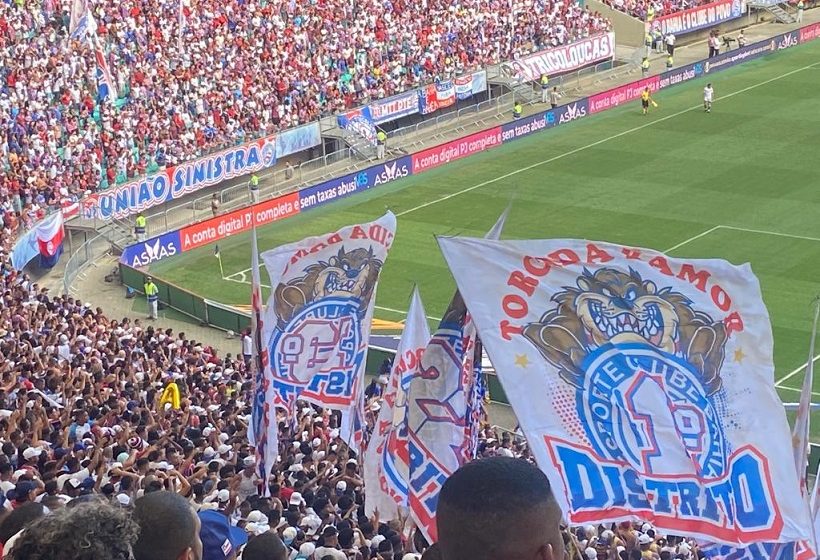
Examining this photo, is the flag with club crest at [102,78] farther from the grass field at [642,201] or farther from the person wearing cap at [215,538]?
the person wearing cap at [215,538]

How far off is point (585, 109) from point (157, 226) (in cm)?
1934

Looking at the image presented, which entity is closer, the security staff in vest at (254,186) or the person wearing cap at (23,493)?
the person wearing cap at (23,493)

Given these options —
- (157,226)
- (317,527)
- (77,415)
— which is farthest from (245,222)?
(317,527)

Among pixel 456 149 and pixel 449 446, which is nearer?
pixel 449 446

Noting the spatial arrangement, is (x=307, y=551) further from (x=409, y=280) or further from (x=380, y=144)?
(x=380, y=144)

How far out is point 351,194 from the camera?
42750mm

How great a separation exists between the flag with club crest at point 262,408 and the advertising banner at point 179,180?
22827mm

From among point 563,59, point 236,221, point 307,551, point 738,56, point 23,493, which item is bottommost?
point 307,551

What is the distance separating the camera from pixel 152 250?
3597 cm

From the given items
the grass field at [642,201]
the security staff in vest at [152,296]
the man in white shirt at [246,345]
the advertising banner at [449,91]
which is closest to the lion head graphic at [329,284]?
the man in white shirt at [246,345]

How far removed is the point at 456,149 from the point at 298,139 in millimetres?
5365

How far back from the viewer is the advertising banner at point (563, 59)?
53969mm

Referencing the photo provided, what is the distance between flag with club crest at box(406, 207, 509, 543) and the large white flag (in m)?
0.56

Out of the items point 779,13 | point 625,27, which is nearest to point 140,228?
point 625,27
